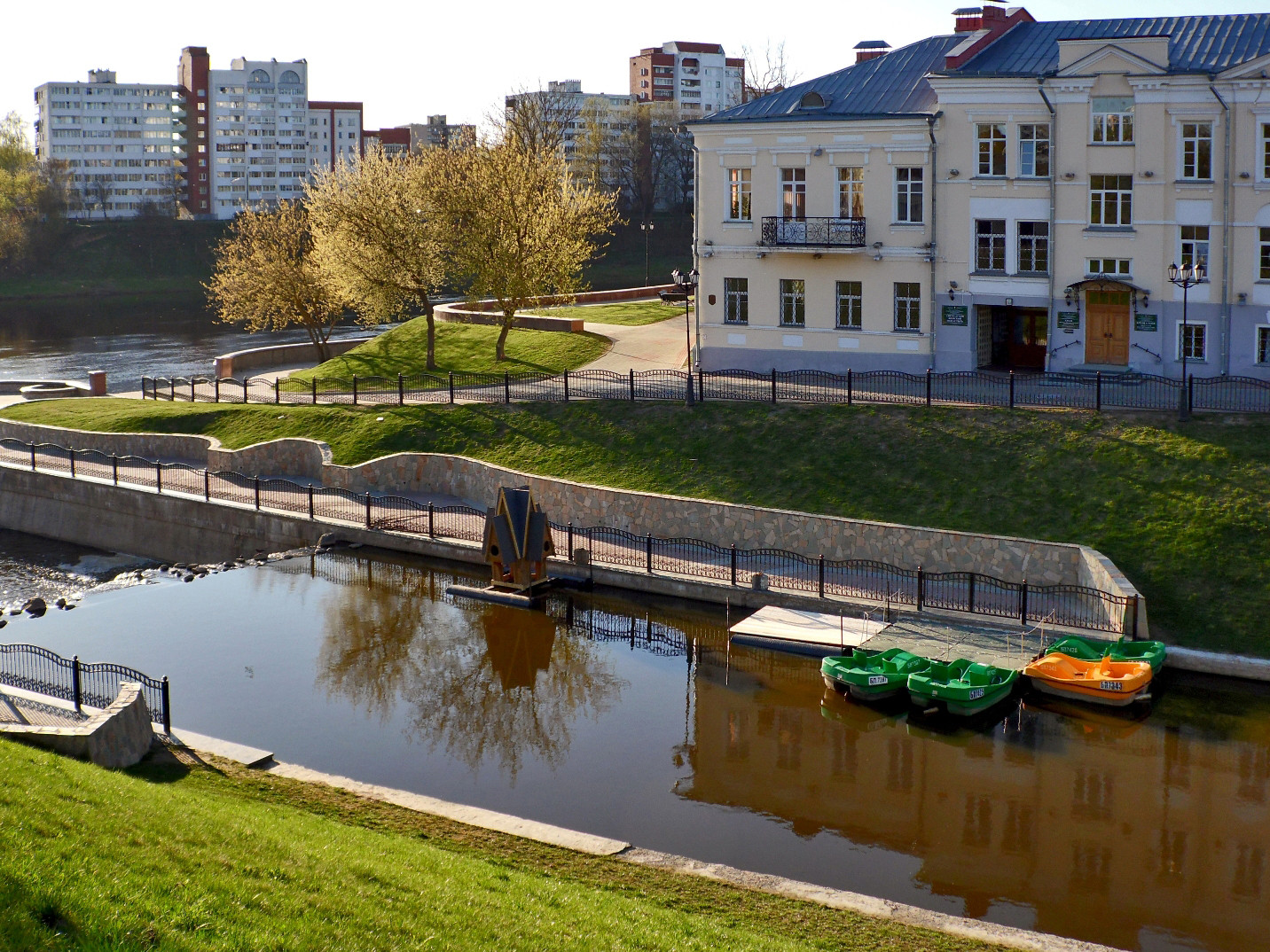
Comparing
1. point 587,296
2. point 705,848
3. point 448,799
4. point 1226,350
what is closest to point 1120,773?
point 705,848

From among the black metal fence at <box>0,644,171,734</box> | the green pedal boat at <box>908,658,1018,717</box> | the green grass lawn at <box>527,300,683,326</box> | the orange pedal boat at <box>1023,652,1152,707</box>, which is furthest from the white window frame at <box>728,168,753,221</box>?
the black metal fence at <box>0,644,171,734</box>

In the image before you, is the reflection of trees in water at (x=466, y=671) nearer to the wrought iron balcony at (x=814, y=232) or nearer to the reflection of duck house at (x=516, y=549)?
the reflection of duck house at (x=516, y=549)

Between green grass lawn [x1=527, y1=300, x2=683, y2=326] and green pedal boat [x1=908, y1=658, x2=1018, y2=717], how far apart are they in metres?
33.4

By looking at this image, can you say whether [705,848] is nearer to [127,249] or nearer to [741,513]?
[741,513]

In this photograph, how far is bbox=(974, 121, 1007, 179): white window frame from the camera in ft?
119

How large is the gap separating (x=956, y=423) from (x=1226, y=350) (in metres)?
8.66

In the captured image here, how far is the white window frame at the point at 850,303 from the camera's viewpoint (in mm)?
38750

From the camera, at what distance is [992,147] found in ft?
119

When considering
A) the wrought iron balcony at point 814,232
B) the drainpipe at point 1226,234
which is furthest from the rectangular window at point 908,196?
A: the drainpipe at point 1226,234

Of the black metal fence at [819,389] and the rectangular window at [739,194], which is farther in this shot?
the rectangular window at [739,194]

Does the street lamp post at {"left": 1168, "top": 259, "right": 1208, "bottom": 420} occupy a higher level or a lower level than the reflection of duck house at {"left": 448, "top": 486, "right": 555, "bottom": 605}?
higher

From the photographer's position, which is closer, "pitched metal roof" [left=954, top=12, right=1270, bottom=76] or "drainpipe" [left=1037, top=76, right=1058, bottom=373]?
"pitched metal roof" [left=954, top=12, right=1270, bottom=76]

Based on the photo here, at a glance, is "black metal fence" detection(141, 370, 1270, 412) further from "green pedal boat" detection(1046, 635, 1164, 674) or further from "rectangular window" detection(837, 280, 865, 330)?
"green pedal boat" detection(1046, 635, 1164, 674)

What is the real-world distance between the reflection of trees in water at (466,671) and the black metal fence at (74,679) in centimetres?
351
